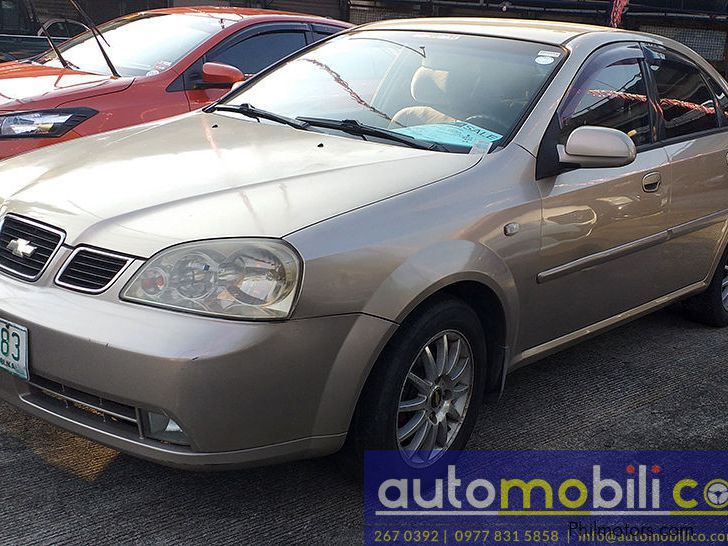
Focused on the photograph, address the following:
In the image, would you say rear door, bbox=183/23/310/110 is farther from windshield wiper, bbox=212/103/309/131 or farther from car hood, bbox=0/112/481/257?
car hood, bbox=0/112/481/257

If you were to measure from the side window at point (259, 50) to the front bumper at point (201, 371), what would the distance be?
3.53m

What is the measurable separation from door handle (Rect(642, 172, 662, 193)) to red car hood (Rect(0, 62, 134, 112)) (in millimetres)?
3059

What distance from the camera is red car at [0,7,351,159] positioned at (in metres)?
5.01

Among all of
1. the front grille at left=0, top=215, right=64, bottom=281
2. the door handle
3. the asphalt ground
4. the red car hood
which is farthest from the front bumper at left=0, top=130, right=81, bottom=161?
the door handle

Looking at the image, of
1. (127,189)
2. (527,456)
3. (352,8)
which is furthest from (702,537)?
(352,8)

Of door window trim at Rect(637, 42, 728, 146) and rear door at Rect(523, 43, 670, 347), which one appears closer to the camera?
rear door at Rect(523, 43, 670, 347)

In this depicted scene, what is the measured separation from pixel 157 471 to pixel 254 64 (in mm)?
3692

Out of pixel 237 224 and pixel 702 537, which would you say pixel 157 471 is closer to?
pixel 237 224

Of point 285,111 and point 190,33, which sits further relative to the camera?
point 190,33

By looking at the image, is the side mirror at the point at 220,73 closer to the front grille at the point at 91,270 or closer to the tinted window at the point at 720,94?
the tinted window at the point at 720,94

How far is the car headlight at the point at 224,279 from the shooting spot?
250 centimetres

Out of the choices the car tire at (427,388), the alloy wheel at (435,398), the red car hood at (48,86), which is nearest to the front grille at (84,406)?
the car tire at (427,388)

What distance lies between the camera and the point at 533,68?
11.9 ft

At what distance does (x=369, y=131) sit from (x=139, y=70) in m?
2.68
